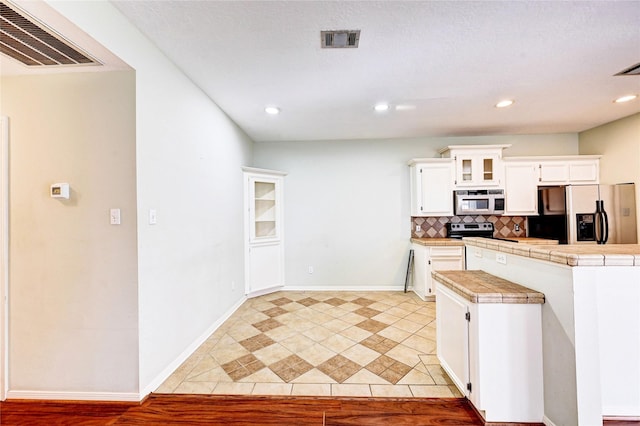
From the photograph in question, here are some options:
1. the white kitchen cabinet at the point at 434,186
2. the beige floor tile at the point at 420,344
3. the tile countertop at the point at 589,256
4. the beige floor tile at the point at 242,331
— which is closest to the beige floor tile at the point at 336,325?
the beige floor tile at the point at 420,344

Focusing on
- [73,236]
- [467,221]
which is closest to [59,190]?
[73,236]

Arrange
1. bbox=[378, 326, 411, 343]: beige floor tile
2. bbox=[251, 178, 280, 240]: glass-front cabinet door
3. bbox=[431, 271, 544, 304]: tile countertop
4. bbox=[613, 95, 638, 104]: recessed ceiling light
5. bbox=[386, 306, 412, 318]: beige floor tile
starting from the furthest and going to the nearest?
bbox=[251, 178, 280, 240]: glass-front cabinet door < bbox=[386, 306, 412, 318]: beige floor tile < bbox=[613, 95, 638, 104]: recessed ceiling light < bbox=[378, 326, 411, 343]: beige floor tile < bbox=[431, 271, 544, 304]: tile countertop

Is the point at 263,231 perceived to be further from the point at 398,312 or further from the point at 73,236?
the point at 73,236

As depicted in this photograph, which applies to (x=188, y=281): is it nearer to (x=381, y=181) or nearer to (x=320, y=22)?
(x=320, y=22)

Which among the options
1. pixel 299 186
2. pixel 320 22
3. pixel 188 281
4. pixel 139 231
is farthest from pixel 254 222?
pixel 320 22

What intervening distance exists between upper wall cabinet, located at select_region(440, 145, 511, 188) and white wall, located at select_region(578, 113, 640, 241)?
140 centimetres

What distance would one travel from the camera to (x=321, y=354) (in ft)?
7.94

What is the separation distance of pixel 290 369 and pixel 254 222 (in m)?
2.42

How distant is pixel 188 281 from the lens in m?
2.42

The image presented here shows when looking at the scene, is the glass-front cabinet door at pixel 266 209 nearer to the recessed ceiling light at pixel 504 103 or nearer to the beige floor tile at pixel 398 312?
the beige floor tile at pixel 398 312

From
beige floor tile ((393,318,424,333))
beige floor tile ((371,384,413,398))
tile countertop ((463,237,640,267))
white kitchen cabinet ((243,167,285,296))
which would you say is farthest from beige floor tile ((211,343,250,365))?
tile countertop ((463,237,640,267))

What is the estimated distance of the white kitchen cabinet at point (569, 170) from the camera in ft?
12.7

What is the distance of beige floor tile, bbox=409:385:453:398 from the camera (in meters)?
1.86

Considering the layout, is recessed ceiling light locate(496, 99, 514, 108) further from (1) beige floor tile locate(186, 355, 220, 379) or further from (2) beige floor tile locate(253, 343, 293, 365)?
(1) beige floor tile locate(186, 355, 220, 379)
